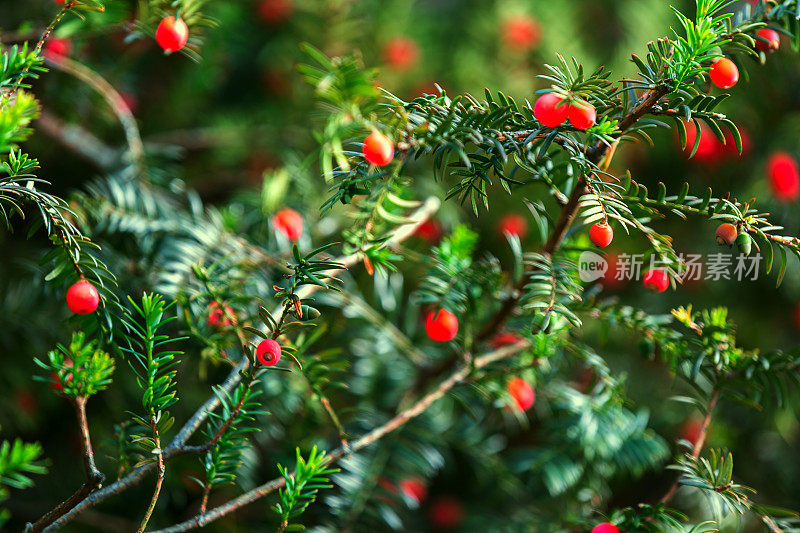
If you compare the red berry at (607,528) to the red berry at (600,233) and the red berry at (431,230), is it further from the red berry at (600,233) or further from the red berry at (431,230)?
the red berry at (431,230)

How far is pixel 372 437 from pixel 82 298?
0.59 ft

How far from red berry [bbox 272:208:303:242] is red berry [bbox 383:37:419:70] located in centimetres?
33

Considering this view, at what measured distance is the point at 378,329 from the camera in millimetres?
533

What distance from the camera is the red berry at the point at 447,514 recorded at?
0.63 meters

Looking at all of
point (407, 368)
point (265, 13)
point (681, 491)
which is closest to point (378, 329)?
point (407, 368)

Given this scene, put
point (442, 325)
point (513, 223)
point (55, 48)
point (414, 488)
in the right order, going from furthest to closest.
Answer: point (513, 223), point (414, 488), point (55, 48), point (442, 325)

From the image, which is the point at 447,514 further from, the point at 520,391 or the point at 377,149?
the point at 377,149

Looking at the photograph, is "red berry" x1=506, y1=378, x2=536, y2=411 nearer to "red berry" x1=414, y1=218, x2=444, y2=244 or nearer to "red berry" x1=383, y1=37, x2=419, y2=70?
"red berry" x1=414, y1=218, x2=444, y2=244

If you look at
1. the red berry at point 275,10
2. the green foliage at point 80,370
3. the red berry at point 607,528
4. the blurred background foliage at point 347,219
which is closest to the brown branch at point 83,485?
the green foliage at point 80,370

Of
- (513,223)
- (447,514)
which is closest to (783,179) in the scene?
(513,223)

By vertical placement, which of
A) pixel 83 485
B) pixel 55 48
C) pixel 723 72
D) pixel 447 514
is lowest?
pixel 447 514

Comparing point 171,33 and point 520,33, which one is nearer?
point 171,33

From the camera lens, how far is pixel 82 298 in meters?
0.32

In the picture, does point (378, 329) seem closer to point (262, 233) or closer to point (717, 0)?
point (262, 233)
